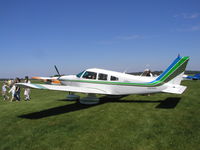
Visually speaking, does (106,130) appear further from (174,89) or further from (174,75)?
(174,75)

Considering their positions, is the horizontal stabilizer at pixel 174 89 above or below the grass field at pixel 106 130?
above

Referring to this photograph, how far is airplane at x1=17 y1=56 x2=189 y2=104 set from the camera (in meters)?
8.87

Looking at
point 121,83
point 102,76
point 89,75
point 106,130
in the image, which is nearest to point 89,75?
point 89,75

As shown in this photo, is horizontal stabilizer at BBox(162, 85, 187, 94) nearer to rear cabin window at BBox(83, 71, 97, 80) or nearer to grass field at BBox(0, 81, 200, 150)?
grass field at BBox(0, 81, 200, 150)

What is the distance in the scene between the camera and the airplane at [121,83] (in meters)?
8.87

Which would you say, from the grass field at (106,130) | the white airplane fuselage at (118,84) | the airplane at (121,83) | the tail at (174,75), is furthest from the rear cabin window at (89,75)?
the tail at (174,75)

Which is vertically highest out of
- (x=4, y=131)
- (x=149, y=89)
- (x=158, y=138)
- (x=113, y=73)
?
(x=113, y=73)

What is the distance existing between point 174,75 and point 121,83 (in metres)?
3.18

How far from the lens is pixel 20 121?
721 centimetres

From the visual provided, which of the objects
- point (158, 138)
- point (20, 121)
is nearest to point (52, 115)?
point (20, 121)

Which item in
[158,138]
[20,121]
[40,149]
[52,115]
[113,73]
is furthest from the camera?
[113,73]

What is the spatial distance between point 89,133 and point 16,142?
246cm

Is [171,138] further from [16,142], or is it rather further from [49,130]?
[16,142]

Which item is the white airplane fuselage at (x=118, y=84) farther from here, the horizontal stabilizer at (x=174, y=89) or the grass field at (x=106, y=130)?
the grass field at (x=106, y=130)
